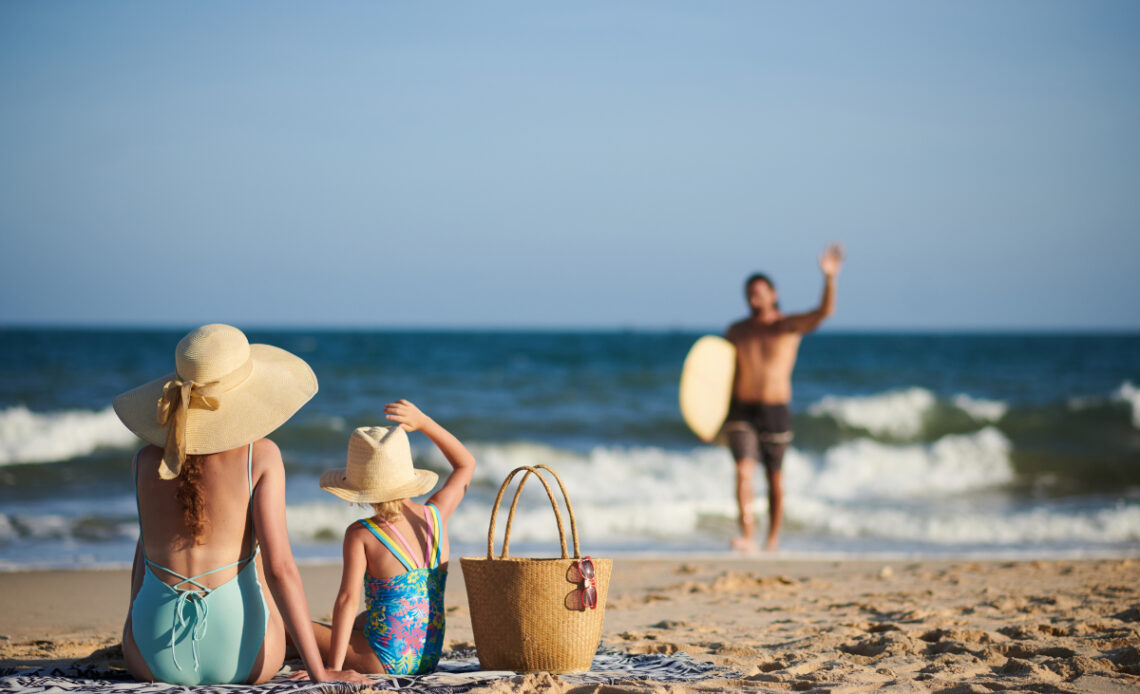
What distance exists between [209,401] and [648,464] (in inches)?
382

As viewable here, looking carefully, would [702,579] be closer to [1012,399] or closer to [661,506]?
[661,506]

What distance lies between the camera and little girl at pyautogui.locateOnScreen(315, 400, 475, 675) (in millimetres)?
3152

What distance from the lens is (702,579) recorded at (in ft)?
19.6

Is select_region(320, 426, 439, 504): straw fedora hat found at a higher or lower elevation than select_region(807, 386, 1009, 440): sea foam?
lower

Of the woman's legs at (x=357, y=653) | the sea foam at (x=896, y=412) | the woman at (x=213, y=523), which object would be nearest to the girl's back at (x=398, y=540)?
the woman's legs at (x=357, y=653)

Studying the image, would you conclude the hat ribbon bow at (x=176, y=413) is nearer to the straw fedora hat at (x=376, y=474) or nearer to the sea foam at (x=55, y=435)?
the straw fedora hat at (x=376, y=474)

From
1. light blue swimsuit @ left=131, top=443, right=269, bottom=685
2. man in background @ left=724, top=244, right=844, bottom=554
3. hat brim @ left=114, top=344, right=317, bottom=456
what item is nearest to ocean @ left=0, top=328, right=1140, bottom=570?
man in background @ left=724, top=244, right=844, bottom=554

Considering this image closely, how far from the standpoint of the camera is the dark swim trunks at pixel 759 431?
688cm

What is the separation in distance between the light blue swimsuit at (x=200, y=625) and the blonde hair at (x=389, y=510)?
1.36ft

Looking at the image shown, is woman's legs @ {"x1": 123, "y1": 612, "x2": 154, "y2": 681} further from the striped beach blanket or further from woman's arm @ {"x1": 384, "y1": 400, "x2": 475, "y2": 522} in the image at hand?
woman's arm @ {"x1": 384, "y1": 400, "x2": 475, "y2": 522}

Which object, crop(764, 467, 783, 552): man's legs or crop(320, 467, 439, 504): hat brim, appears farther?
crop(764, 467, 783, 552): man's legs

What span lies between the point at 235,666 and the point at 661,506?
6158mm

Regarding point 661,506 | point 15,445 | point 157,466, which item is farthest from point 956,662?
point 15,445

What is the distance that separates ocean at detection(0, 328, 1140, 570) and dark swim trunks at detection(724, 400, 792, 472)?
888 millimetres
